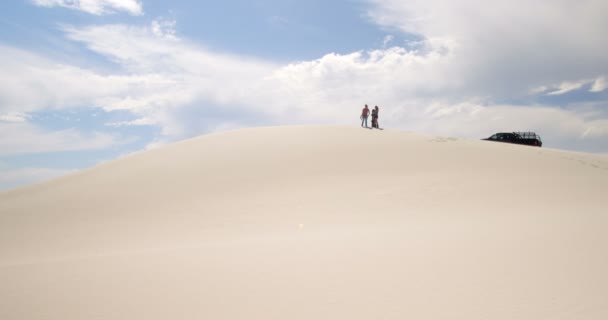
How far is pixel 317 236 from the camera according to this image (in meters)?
5.96

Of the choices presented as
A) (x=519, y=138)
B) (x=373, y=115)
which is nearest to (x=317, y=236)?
(x=373, y=115)

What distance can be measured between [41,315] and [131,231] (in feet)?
16.6

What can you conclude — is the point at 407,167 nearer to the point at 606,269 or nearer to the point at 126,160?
the point at 606,269

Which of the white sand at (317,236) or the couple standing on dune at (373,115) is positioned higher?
the couple standing on dune at (373,115)

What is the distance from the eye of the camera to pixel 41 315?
3219 millimetres

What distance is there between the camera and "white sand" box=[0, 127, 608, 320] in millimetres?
3219

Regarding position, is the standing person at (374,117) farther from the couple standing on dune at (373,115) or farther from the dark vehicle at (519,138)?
the dark vehicle at (519,138)

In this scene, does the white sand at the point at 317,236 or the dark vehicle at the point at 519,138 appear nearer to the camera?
the white sand at the point at 317,236

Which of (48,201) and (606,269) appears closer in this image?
(606,269)

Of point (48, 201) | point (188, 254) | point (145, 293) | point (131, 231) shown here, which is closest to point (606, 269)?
point (145, 293)

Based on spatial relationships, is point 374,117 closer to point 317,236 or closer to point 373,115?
point 373,115

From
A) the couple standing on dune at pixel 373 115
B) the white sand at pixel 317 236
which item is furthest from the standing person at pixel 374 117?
the white sand at pixel 317 236

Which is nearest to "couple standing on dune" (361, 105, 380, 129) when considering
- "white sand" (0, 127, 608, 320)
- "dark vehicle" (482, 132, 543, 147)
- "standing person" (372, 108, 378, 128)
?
"standing person" (372, 108, 378, 128)

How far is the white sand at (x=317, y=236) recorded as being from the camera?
322 cm
